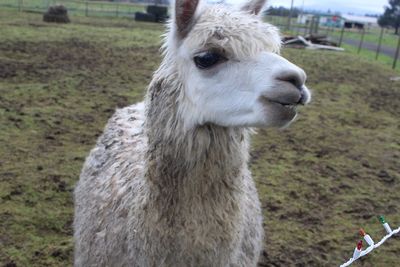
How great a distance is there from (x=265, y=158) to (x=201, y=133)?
3868 millimetres

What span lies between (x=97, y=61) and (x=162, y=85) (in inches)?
349

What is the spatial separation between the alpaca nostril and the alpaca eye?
29cm

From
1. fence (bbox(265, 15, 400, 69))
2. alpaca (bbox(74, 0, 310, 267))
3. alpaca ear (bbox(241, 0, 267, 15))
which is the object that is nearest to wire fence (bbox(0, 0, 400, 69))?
fence (bbox(265, 15, 400, 69))

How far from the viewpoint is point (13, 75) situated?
28.3 feet

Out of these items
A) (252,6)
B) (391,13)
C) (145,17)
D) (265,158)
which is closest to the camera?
(252,6)

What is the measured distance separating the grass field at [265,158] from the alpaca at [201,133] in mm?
1635

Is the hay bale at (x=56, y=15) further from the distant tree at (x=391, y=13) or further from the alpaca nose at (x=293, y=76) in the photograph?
the distant tree at (x=391, y=13)

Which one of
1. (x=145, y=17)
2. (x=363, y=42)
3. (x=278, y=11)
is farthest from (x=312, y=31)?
(x=278, y=11)

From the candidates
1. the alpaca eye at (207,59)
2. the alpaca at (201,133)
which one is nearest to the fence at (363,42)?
the alpaca at (201,133)

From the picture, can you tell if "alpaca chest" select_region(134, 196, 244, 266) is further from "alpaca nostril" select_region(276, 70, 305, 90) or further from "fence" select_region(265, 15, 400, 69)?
"fence" select_region(265, 15, 400, 69)

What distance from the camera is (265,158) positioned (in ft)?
19.3

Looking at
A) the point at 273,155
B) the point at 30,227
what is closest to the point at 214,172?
the point at 30,227

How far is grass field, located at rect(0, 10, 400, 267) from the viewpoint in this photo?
4.06m

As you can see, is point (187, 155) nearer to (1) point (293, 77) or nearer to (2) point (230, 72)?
(2) point (230, 72)
